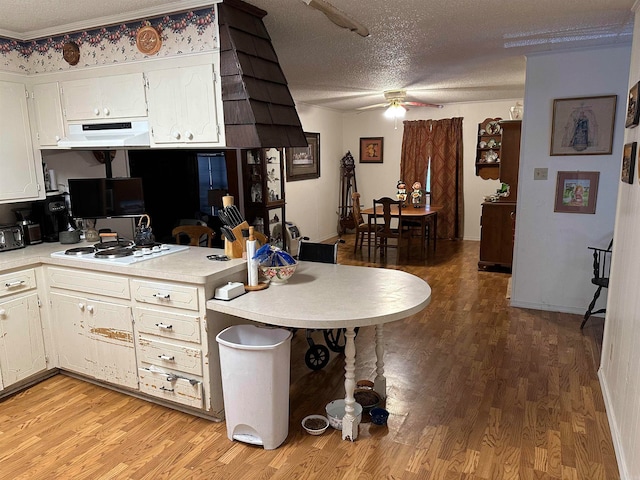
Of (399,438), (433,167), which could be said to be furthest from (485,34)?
(433,167)

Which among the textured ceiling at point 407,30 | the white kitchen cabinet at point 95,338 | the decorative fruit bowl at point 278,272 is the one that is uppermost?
the textured ceiling at point 407,30

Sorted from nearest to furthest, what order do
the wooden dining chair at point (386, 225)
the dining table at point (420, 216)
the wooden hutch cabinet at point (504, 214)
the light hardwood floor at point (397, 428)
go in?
the light hardwood floor at point (397, 428), the wooden hutch cabinet at point (504, 214), the wooden dining chair at point (386, 225), the dining table at point (420, 216)

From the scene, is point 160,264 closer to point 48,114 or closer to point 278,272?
point 278,272

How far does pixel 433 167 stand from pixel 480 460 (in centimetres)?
610

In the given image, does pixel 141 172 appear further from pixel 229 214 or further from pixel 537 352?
pixel 537 352

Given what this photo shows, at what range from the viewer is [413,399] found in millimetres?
2768

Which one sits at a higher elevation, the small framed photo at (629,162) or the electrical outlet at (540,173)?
the small framed photo at (629,162)

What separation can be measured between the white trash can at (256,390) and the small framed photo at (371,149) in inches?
249

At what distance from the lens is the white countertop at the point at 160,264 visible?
242 cm

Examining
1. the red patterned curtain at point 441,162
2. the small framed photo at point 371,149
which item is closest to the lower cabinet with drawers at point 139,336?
the red patterned curtain at point 441,162

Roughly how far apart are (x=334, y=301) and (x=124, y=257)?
4.53ft

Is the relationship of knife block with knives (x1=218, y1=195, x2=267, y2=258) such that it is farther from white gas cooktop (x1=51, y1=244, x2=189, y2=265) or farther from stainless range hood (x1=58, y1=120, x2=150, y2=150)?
stainless range hood (x1=58, y1=120, x2=150, y2=150)

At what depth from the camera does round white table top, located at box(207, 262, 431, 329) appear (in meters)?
2.04

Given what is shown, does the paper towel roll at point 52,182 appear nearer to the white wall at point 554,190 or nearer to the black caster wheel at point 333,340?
the black caster wheel at point 333,340
